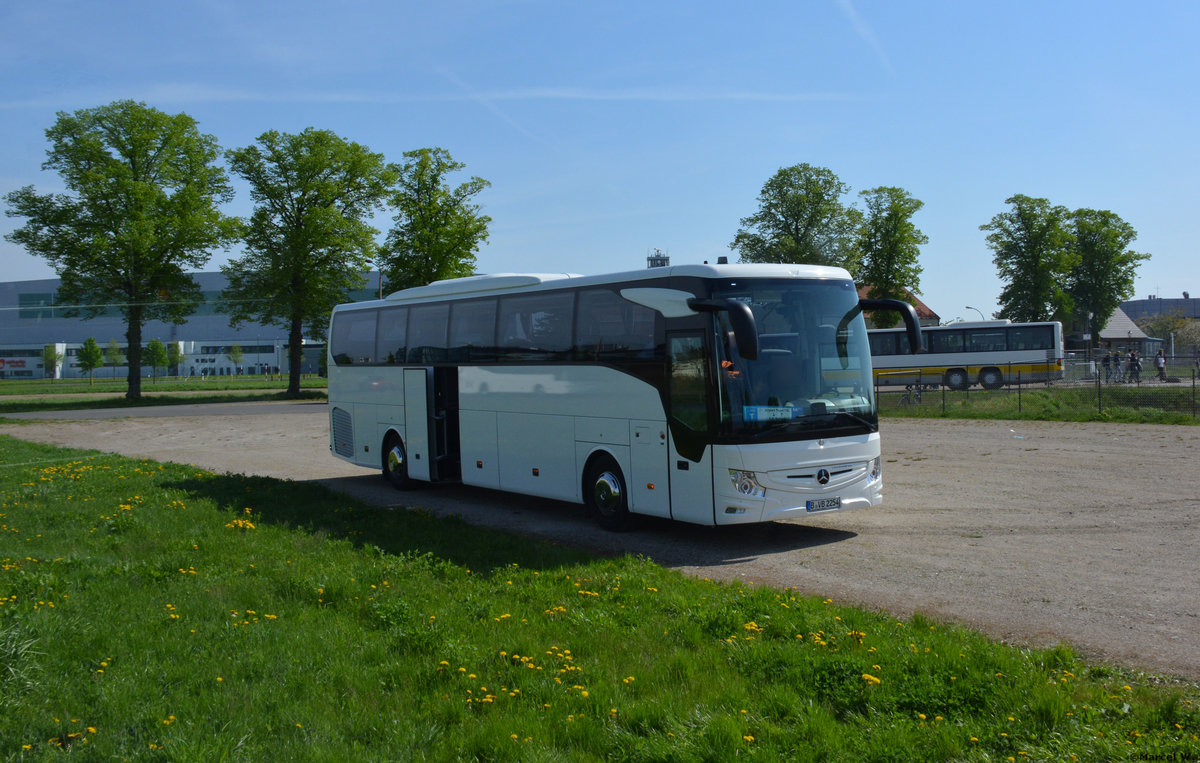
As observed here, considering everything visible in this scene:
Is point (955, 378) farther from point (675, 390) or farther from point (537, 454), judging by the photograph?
point (675, 390)

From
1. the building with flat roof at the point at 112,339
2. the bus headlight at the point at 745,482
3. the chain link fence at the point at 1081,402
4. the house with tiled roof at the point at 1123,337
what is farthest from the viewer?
the building with flat roof at the point at 112,339

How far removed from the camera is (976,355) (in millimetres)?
47625

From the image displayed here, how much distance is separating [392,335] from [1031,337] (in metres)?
39.4

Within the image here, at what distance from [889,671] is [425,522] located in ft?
24.4

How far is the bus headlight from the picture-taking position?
33.0ft

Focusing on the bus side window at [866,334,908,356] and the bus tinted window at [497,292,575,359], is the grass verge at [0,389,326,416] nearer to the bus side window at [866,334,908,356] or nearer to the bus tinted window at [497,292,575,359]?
the bus side window at [866,334,908,356]

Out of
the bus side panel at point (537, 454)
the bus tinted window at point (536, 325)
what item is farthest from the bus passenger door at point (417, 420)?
the bus tinted window at point (536, 325)

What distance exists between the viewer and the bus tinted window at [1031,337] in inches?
1837

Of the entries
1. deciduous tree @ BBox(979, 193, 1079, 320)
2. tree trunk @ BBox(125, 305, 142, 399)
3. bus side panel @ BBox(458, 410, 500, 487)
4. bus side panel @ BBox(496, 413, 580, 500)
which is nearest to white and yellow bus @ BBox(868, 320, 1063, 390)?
deciduous tree @ BBox(979, 193, 1079, 320)

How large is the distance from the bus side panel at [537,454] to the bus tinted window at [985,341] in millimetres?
39495

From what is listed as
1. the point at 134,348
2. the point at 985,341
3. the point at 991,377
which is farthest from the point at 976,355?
the point at 134,348

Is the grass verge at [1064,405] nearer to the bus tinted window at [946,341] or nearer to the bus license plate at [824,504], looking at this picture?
the bus tinted window at [946,341]

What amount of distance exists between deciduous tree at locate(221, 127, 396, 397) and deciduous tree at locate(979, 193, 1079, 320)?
145 ft

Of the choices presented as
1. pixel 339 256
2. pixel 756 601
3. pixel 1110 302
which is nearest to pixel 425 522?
pixel 756 601
